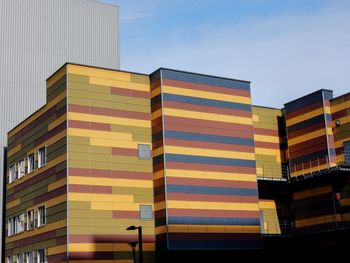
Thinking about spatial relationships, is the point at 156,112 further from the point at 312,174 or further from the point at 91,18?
the point at 91,18

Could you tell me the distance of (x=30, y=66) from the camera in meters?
72.4

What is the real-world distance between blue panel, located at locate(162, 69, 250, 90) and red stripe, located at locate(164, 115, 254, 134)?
3607 millimetres

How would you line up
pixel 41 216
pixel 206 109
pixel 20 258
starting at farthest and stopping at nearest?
pixel 20 258 → pixel 206 109 → pixel 41 216

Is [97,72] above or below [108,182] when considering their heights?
above

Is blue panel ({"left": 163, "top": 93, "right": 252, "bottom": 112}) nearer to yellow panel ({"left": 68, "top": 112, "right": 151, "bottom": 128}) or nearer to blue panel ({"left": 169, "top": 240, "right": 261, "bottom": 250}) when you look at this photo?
yellow panel ({"left": 68, "top": 112, "right": 151, "bottom": 128})

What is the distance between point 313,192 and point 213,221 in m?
11.6

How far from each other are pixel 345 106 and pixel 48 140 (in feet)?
89.9

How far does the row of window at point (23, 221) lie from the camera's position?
5488cm

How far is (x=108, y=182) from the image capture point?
169ft

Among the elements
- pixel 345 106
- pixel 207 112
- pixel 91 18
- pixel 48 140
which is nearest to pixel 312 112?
pixel 345 106

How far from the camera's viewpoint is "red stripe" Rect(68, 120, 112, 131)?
51.2 metres

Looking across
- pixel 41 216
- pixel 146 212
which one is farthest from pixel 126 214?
pixel 41 216

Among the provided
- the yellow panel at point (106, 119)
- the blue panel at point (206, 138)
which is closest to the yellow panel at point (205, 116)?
the blue panel at point (206, 138)

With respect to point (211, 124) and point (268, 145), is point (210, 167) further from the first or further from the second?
point (268, 145)
